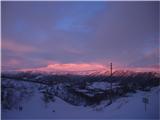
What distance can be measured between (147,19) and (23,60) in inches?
76.5

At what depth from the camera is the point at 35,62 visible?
11.2 ft

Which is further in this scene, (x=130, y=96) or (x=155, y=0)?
(x=130, y=96)

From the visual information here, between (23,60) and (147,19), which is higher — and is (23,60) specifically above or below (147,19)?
below

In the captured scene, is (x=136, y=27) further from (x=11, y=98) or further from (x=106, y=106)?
(x=11, y=98)

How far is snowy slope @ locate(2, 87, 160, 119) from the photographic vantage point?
10.9ft

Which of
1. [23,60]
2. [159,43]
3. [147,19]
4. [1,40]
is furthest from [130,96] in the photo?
[1,40]

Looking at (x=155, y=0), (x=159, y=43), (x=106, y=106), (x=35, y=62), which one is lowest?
(x=106, y=106)

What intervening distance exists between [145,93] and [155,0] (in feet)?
4.49

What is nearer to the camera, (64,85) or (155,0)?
(155,0)

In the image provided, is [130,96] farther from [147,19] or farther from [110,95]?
[147,19]

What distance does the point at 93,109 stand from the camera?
3.43 metres

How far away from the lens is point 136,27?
3.37 metres

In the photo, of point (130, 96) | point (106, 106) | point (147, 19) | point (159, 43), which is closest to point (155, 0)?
point (147, 19)

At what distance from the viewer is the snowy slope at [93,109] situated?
3314 millimetres
